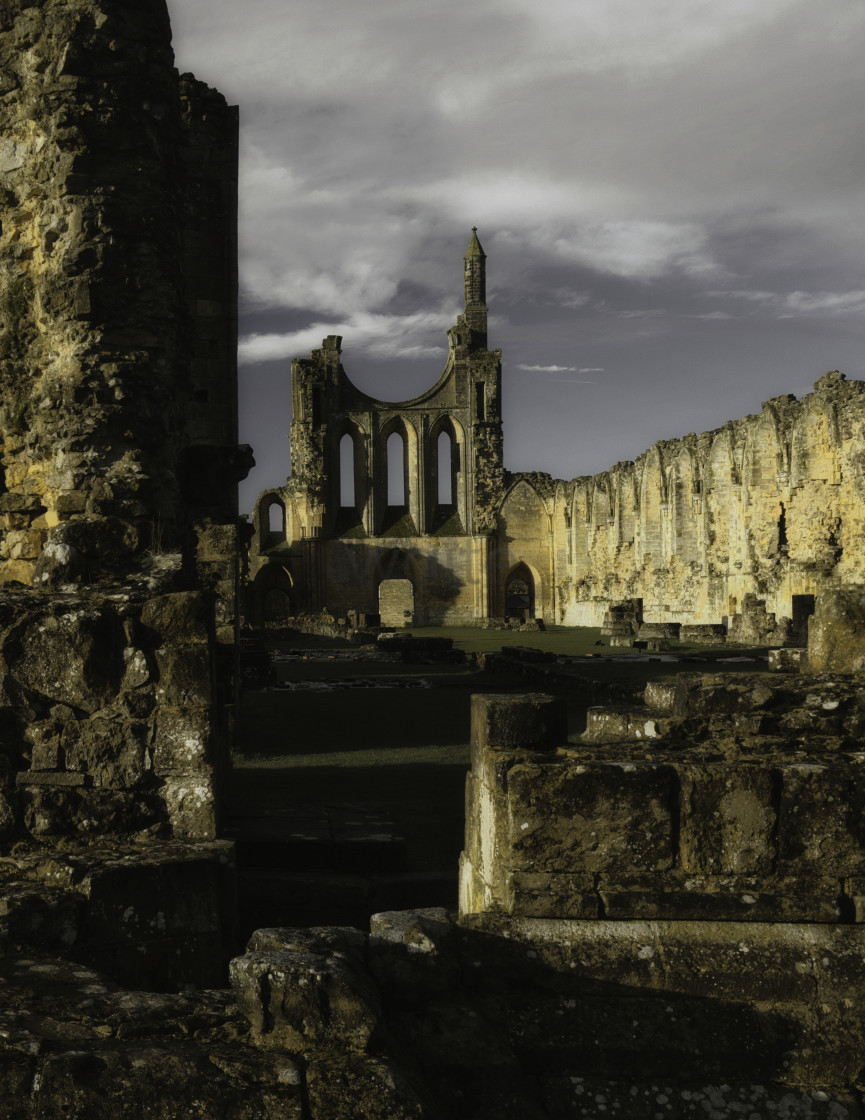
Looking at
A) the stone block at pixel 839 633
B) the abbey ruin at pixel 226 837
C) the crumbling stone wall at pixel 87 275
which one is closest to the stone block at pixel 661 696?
the abbey ruin at pixel 226 837

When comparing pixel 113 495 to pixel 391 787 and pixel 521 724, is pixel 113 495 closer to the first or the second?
pixel 391 787

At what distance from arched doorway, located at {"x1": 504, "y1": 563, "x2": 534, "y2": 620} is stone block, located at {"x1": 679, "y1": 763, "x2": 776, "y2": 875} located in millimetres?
37311

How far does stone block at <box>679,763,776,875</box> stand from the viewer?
9.01 ft

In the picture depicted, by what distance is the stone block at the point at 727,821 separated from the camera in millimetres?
2746

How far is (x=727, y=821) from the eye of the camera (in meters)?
2.76

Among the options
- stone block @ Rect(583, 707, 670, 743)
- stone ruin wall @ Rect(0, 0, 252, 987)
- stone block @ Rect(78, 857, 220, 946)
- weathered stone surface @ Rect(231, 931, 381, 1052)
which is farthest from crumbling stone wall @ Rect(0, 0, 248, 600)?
weathered stone surface @ Rect(231, 931, 381, 1052)

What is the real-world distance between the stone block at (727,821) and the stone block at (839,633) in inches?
56.1

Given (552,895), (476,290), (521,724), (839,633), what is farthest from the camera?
(476,290)

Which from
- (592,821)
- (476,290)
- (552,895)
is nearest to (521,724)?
(592,821)

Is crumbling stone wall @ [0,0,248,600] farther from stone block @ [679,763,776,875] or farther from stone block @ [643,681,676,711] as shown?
stone block @ [679,763,776,875]

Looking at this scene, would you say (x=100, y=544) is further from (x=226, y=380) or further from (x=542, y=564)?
(x=542, y=564)

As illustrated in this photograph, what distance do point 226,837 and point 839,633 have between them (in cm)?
254

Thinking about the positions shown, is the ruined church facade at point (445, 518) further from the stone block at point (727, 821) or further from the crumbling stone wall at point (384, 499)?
the stone block at point (727, 821)

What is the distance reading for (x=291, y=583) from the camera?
38875mm
